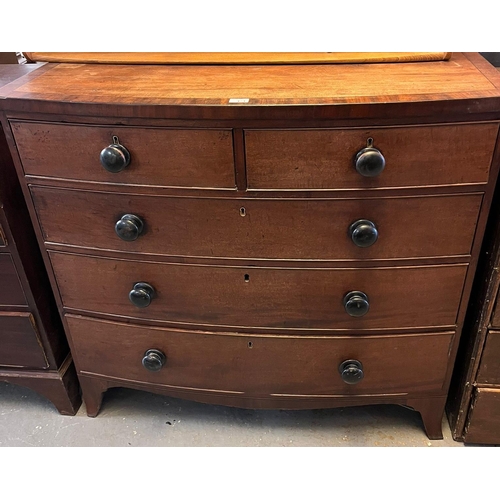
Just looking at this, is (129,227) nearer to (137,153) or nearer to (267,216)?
(137,153)

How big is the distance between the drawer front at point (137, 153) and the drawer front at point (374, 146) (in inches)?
2.5

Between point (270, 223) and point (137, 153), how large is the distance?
30cm

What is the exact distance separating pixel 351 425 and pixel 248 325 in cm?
48

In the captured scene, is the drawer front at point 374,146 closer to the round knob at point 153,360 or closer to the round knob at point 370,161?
the round knob at point 370,161

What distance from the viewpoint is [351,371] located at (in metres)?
1.17

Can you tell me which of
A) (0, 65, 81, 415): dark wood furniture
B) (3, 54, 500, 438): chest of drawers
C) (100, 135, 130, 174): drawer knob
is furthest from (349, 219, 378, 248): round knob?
(0, 65, 81, 415): dark wood furniture

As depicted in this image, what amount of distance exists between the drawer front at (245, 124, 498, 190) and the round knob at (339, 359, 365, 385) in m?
0.45

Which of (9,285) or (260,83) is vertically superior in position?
(260,83)

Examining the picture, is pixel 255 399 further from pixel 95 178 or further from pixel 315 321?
pixel 95 178

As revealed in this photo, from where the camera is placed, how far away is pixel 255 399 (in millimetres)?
1285

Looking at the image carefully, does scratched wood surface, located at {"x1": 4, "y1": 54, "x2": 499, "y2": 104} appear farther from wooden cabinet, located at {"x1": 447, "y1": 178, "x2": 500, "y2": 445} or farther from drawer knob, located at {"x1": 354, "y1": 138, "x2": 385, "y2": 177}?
wooden cabinet, located at {"x1": 447, "y1": 178, "x2": 500, "y2": 445}

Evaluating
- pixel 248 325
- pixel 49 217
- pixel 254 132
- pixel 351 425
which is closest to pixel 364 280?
pixel 248 325

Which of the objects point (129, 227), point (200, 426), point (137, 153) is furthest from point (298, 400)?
point (137, 153)

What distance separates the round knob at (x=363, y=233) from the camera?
0.98m
